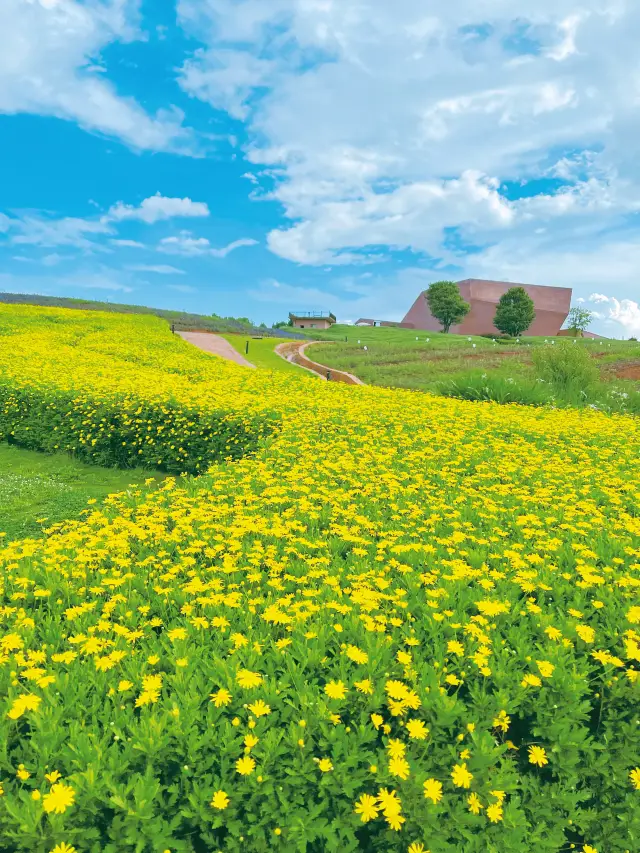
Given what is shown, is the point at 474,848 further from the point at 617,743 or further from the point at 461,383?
the point at 461,383

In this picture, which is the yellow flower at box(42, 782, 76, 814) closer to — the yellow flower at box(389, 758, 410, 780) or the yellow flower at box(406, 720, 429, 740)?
the yellow flower at box(389, 758, 410, 780)

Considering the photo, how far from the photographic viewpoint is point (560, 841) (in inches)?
91.4

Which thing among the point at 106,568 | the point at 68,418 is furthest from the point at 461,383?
the point at 106,568

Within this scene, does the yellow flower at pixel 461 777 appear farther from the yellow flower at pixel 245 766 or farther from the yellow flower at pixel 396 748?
the yellow flower at pixel 245 766

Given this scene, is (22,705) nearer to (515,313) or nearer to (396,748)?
(396,748)

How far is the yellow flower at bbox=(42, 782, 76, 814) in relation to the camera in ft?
6.07

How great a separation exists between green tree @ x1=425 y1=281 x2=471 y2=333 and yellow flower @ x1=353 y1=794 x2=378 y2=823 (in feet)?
211

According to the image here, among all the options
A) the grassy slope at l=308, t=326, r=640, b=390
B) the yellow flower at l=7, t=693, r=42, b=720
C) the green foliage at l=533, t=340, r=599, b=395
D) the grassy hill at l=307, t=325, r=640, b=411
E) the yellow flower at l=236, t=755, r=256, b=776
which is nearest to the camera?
the yellow flower at l=236, t=755, r=256, b=776

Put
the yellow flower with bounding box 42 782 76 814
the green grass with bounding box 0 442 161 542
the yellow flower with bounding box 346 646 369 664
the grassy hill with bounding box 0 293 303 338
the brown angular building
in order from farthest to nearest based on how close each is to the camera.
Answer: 1. the brown angular building
2. the grassy hill with bounding box 0 293 303 338
3. the green grass with bounding box 0 442 161 542
4. the yellow flower with bounding box 346 646 369 664
5. the yellow flower with bounding box 42 782 76 814

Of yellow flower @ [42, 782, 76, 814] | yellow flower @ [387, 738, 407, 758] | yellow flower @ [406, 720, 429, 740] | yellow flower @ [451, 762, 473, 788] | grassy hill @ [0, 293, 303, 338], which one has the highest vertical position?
grassy hill @ [0, 293, 303, 338]

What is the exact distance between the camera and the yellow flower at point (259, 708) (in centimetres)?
220

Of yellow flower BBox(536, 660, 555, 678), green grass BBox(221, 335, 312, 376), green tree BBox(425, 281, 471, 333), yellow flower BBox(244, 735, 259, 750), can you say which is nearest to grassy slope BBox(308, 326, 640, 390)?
green grass BBox(221, 335, 312, 376)

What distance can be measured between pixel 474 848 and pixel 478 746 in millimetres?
375

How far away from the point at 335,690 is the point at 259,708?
332 mm
